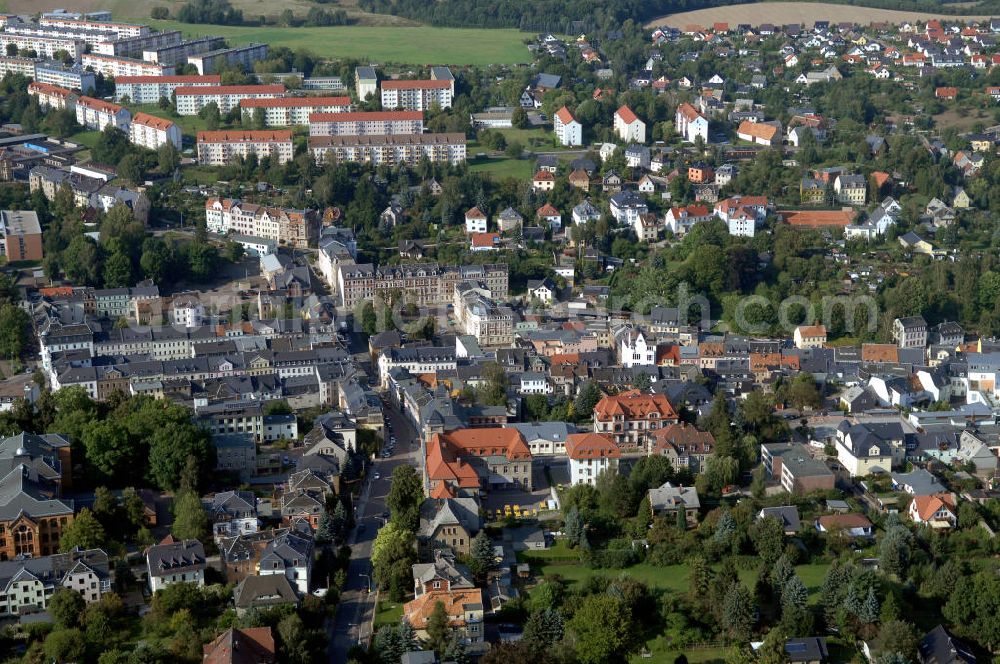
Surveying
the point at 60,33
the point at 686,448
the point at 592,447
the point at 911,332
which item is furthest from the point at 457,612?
the point at 60,33

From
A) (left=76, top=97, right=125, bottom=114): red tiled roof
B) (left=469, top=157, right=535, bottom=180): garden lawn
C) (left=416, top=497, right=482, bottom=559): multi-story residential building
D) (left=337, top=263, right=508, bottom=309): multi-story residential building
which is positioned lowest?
(left=416, top=497, right=482, bottom=559): multi-story residential building

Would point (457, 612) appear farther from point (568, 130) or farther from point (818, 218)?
point (568, 130)

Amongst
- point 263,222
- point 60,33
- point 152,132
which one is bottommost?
point 263,222

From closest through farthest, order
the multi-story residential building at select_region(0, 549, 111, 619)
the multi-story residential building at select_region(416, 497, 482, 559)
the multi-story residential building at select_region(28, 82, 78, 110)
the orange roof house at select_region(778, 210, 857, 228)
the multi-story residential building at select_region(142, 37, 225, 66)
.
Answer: the multi-story residential building at select_region(0, 549, 111, 619) < the multi-story residential building at select_region(416, 497, 482, 559) < the orange roof house at select_region(778, 210, 857, 228) < the multi-story residential building at select_region(28, 82, 78, 110) < the multi-story residential building at select_region(142, 37, 225, 66)

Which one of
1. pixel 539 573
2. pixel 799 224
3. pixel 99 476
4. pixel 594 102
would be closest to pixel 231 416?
pixel 99 476

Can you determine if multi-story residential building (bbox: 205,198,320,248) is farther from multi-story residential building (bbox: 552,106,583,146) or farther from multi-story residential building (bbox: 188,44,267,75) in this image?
multi-story residential building (bbox: 188,44,267,75)

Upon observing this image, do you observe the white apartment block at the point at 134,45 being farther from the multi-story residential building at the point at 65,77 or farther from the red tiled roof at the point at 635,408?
the red tiled roof at the point at 635,408

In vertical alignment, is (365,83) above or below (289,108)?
above

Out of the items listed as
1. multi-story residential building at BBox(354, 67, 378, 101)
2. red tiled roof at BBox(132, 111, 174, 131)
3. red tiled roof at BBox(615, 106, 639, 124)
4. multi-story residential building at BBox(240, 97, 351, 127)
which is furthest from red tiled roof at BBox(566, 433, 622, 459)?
multi-story residential building at BBox(354, 67, 378, 101)
